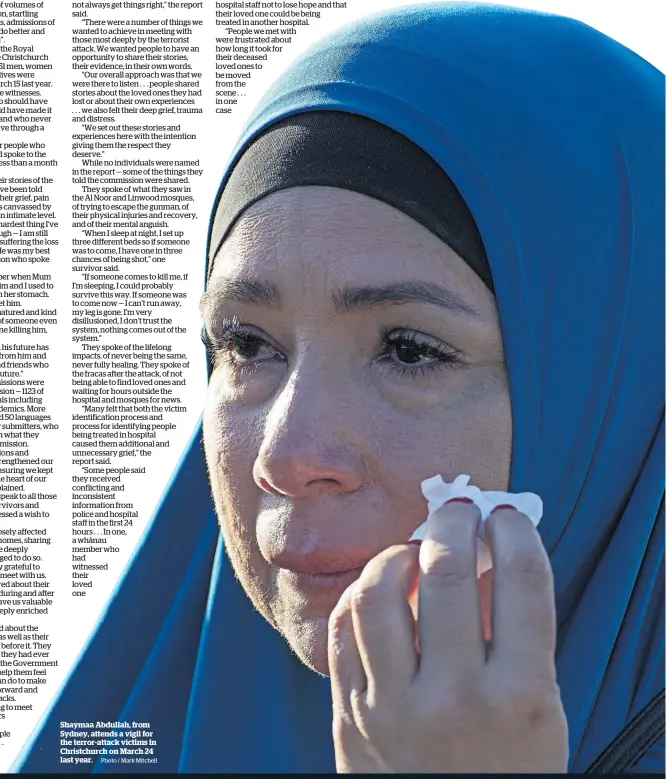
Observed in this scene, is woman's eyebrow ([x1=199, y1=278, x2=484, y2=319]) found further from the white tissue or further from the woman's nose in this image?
the white tissue

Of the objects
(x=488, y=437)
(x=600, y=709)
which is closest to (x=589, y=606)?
(x=600, y=709)

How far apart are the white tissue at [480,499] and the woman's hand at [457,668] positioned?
88 mm

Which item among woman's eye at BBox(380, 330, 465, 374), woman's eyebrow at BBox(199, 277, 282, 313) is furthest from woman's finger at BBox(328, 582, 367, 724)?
woman's eyebrow at BBox(199, 277, 282, 313)

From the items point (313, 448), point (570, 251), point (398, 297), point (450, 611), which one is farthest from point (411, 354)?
point (450, 611)

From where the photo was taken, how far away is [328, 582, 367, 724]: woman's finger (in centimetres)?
166

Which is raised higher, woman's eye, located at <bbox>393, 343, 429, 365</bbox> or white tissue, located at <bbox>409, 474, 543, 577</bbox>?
woman's eye, located at <bbox>393, 343, 429, 365</bbox>

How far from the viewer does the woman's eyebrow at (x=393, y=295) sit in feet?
6.09

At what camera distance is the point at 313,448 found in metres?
1.84

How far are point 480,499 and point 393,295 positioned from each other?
38 centimetres

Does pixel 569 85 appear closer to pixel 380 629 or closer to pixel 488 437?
pixel 488 437

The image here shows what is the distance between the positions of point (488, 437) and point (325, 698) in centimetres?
90

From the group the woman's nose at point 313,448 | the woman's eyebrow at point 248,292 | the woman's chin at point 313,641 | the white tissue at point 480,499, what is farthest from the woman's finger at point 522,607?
the woman's eyebrow at point 248,292

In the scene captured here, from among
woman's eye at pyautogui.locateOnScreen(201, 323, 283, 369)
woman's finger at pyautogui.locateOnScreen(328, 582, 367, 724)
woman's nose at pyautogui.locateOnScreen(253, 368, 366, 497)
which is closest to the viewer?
woman's finger at pyautogui.locateOnScreen(328, 582, 367, 724)

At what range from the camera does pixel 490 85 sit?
2.00m
